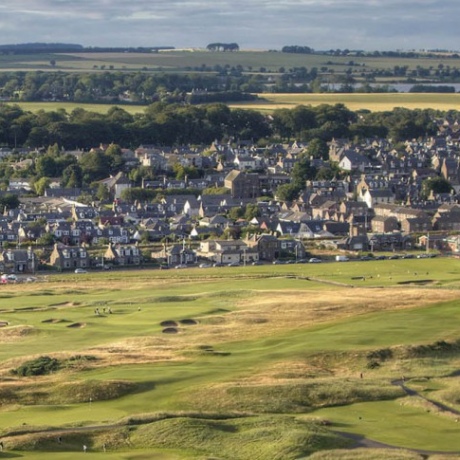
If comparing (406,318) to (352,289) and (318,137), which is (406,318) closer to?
(352,289)

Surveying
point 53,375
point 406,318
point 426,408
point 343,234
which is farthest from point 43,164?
point 426,408

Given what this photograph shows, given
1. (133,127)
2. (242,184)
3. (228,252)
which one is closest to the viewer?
(228,252)

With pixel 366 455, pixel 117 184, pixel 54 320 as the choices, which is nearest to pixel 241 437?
pixel 366 455

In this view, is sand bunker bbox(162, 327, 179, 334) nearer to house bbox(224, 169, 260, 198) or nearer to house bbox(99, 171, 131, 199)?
house bbox(99, 171, 131, 199)

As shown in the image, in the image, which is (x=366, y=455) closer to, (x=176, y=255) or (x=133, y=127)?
(x=176, y=255)

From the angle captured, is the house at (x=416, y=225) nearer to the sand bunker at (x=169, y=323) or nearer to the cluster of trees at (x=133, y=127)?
the sand bunker at (x=169, y=323)

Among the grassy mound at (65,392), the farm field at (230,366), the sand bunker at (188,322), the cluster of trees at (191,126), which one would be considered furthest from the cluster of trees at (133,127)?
the grassy mound at (65,392)

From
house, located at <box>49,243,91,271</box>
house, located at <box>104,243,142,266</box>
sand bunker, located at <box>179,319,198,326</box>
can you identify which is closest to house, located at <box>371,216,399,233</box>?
house, located at <box>104,243,142,266</box>
